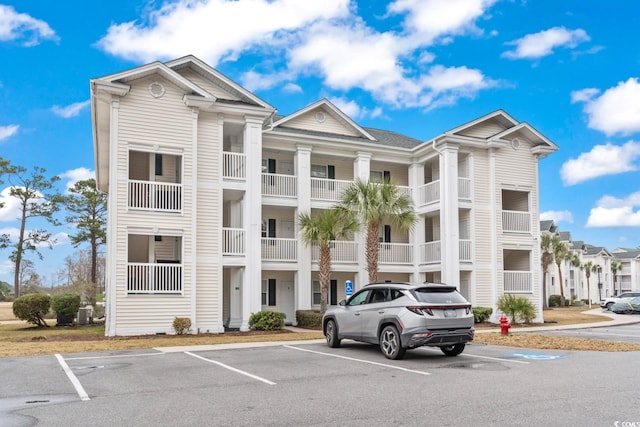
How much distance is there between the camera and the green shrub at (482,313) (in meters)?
27.0

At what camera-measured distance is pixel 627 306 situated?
43688 mm

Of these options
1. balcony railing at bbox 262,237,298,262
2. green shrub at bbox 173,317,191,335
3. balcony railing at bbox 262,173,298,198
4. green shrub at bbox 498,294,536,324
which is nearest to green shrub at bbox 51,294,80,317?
green shrub at bbox 173,317,191,335

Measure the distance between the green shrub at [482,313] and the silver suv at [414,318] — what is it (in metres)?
13.8

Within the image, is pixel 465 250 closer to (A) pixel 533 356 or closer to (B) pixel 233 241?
(B) pixel 233 241

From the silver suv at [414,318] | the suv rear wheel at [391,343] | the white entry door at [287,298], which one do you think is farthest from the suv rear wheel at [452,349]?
the white entry door at [287,298]

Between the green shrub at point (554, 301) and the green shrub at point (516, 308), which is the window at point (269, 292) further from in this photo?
the green shrub at point (554, 301)

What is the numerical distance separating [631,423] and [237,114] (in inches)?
772

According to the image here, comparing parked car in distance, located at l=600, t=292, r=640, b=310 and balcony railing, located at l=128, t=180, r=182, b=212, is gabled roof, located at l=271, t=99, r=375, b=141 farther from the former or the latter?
parked car in distance, located at l=600, t=292, r=640, b=310

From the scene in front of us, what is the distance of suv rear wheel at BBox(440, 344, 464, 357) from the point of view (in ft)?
44.5

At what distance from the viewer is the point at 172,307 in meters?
21.9

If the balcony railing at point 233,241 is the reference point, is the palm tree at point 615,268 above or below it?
below

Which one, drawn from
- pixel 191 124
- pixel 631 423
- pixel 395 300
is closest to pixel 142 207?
pixel 191 124

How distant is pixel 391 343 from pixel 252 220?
11.9 meters

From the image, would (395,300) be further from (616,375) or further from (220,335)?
(220,335)
